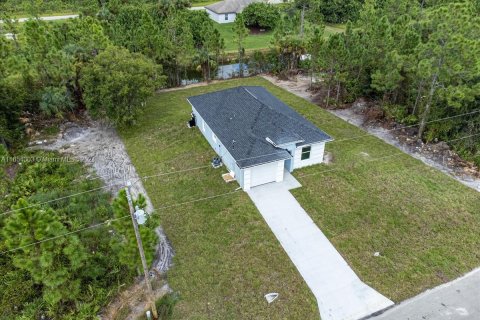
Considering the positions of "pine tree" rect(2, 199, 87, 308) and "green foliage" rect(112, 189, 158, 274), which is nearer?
"pine tree" rect(2, 199, 87, 308)

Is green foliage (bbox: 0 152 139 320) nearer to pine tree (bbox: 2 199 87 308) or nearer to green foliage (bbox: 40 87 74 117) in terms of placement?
pine tree (bbox: 2 199 87 308)

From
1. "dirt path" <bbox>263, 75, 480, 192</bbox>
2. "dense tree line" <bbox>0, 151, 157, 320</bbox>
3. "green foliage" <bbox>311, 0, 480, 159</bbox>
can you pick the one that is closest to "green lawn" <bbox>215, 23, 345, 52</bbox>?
"green foliage" <bbox>311, 0, 480, 159</bbox>

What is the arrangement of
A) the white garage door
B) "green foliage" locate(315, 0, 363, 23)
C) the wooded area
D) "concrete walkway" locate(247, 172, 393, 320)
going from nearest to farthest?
the wooded area < "concrete walkway" locate(247, 172, 393, 320) < the white garage door < "green foliage" locate(315, 0, 363, 23)

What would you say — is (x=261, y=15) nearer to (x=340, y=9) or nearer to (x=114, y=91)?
(x=340, y=9)

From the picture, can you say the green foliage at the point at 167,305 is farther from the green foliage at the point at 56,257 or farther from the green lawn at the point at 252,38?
the green lawn at the point at 252,38

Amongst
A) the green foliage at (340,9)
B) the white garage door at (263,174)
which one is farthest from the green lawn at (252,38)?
the white garage door at (263,174)

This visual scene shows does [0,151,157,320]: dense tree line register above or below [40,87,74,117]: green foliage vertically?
below

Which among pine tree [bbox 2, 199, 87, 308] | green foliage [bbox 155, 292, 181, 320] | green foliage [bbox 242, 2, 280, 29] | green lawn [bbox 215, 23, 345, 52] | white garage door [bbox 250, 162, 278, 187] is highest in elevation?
green foliage [bbox 242, 2, 280, 29]

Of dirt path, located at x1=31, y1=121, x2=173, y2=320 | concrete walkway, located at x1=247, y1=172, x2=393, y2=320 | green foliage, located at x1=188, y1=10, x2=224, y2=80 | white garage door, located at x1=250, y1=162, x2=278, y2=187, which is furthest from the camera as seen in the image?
green foliage, located at x1=188, y1=10, x2=224, y2=80
